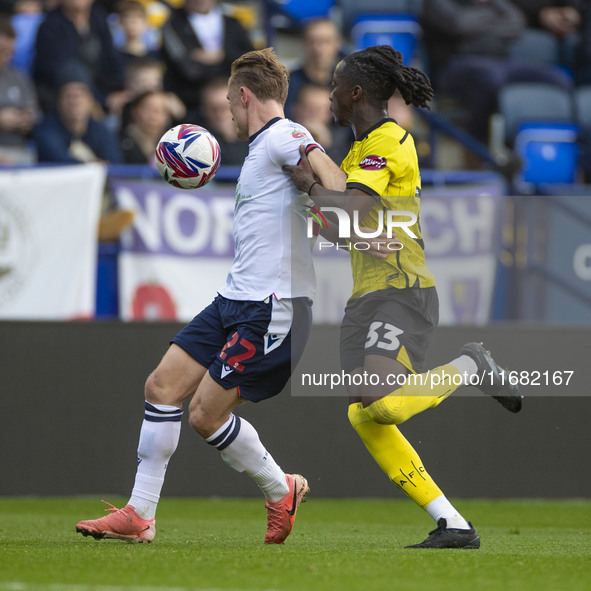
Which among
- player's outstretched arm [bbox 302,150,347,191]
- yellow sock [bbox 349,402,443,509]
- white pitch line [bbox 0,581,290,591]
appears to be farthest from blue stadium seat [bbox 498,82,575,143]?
white pitch line [bbox 0,581,290,591]

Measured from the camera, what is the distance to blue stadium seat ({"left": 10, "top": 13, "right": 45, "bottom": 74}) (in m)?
10.9

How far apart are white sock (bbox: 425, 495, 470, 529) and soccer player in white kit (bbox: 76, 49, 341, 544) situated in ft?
2.24

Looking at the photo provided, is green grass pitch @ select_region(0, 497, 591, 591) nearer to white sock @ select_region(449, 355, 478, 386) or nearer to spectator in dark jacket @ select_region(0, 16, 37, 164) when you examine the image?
white sock @ select_region(449, 355, 478, 386)

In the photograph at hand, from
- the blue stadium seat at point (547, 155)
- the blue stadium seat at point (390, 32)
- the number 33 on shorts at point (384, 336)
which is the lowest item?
the number 33 on shorts at point (384, 336)

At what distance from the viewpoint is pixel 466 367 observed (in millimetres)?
4988

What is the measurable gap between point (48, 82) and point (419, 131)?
3662 mm

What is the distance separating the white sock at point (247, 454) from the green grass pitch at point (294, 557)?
0.29m

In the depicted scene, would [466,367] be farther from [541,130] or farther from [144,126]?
[541,130]

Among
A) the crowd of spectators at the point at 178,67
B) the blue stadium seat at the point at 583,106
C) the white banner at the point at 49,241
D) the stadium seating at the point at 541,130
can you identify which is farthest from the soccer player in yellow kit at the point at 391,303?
the blue stadium seat at the point at 583,106

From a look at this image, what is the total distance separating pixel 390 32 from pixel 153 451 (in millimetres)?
8318

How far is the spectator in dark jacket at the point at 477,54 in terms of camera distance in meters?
11.7

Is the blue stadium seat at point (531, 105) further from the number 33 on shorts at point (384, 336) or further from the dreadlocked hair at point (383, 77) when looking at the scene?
the number 33 on shorts at point (384, 336)

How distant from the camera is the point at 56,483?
8.19 m

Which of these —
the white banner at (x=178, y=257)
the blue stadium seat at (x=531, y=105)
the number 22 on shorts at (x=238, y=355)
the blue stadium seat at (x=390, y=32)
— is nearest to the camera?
the number 22 on shorts at (x=238, y=355)
